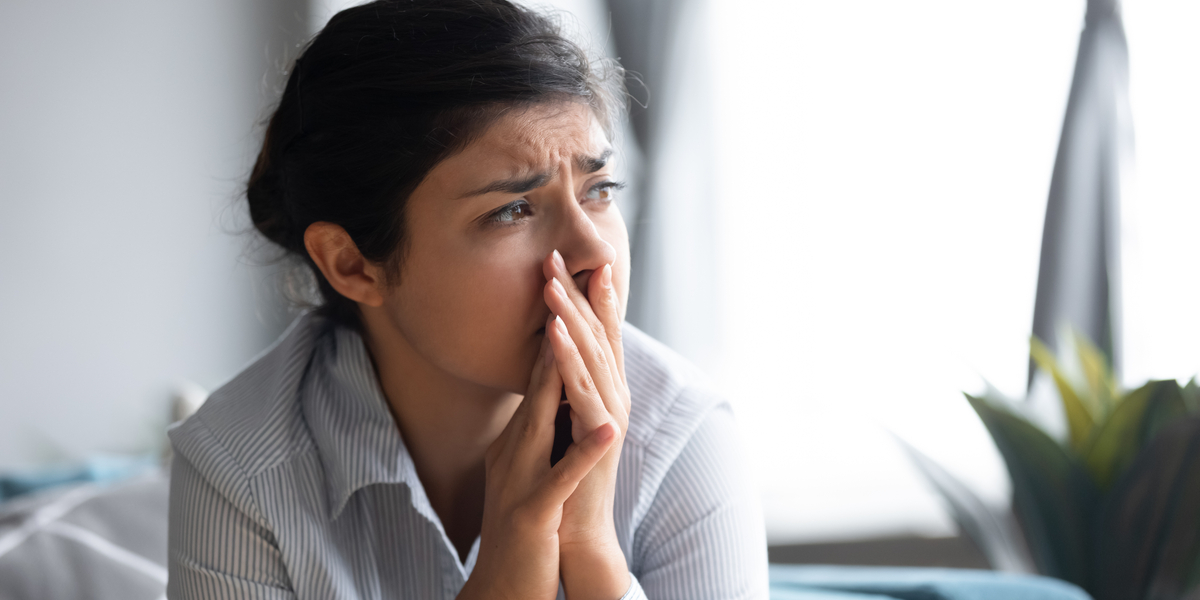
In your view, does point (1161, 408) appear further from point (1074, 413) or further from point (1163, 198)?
point (1163, 198)

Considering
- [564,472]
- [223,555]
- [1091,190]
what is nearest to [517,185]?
[564,472]

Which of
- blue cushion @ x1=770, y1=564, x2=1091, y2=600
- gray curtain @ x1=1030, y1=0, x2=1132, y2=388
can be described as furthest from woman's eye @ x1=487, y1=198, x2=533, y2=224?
gray curtain @ x1=1030, y1=0, x2=1132, y2=388

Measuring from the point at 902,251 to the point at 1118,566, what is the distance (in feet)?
4.07

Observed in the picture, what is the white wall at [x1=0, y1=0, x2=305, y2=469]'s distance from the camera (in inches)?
90.0

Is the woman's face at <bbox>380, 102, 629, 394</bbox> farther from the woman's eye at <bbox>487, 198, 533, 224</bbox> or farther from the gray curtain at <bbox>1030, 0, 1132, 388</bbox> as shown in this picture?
the gray curtain at <bbox>1030, 0, 1132, 388</bbox>

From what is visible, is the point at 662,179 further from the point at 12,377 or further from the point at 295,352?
the point at 12,377

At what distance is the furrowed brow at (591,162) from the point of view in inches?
40.4

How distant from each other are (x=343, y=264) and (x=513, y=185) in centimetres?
30

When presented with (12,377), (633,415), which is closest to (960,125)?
(633,415)

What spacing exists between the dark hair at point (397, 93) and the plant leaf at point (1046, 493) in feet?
3.46

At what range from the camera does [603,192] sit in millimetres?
1097

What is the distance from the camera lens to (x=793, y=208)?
8.86 ft

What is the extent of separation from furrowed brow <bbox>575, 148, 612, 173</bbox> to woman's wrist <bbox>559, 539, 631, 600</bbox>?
461 mm

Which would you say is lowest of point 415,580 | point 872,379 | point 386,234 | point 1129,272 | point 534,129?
point 872,379
